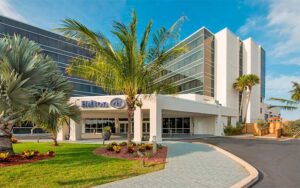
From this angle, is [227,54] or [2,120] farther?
[227,54]

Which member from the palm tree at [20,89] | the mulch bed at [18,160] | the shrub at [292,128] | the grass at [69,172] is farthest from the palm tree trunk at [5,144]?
the shrub at [292,128]

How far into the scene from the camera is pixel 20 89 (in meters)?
9.43

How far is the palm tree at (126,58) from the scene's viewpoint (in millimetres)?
13719

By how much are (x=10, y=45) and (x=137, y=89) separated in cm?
691

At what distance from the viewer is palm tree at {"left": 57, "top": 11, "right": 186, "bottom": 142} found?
13719mm

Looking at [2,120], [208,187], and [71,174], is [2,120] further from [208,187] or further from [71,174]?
[208,187]

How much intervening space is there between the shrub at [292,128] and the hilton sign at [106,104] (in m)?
27.2

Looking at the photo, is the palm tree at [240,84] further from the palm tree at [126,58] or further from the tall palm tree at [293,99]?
the palm tree at [126,58]

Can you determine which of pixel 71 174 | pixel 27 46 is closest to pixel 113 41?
pixel 27 46

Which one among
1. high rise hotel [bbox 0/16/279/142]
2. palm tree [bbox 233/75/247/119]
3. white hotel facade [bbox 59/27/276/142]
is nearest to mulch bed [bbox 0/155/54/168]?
high rise hotel [bbox 0/16/279/142]

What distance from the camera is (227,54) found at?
46.8m

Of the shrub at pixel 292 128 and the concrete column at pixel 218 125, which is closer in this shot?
the concrete column at pixel 218 125

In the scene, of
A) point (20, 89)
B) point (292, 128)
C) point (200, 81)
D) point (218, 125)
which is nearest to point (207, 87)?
point (200, 81)

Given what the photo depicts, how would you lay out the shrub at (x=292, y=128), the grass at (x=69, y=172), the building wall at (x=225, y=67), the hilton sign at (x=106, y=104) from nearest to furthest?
the grass at (x=69, y=172)
the hilton sign at (x=106, y=104)
the shrub at (x=292, y=128)
the building wall at (x=225, y=67)
